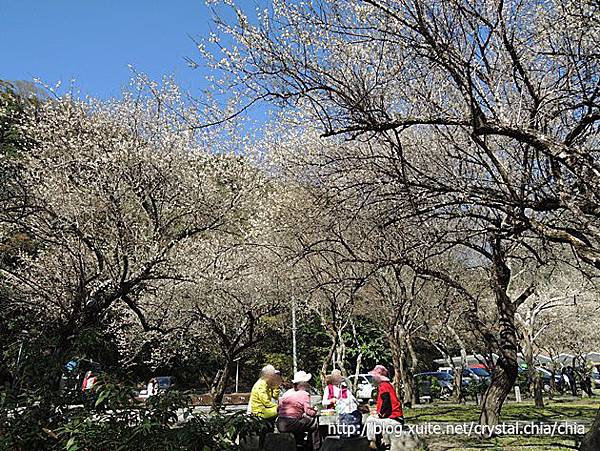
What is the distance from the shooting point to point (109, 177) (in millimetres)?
11586

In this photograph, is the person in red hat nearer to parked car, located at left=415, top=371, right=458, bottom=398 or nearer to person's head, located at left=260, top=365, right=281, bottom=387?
person's head, located at left=260, top=365, right=281, bottom=387

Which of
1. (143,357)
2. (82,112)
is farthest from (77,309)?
(143,357)

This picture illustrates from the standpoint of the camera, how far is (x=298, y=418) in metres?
7.82

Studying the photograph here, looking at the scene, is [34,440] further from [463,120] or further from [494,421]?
[494,421]

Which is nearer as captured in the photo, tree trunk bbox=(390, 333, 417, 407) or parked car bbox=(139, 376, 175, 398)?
parked car bbox=(139, 376, 175, 398)

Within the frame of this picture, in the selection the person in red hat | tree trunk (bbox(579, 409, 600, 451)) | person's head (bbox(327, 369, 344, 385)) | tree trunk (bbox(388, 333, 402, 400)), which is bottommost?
tree trunk (bbox(579, 409, 600, 451))

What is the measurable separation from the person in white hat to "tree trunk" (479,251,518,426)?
328cm

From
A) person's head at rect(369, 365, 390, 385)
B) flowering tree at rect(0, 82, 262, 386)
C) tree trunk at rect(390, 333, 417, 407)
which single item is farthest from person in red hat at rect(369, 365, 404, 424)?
tree trunk at rect(390, 333, 417, 407)

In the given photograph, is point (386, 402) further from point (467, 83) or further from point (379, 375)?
point (467, 83)

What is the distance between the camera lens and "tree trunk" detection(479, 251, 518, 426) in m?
9.48

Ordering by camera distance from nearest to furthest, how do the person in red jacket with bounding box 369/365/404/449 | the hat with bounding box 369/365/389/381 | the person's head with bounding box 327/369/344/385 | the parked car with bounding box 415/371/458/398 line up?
the person in red jacket with bounding box 369/365/404/449, the hat with bounding box 369/365/389/381, the person's head with bounding box 327/369/344/385, the parked car with bounding box 415/371/458/398

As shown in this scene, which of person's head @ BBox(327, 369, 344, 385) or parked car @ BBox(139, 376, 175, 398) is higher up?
person's head @ BBox(327, 369, 344, 385)

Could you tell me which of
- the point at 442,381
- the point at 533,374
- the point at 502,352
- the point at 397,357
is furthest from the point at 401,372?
the point at 442,381

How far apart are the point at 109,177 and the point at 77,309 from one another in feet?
15.7
